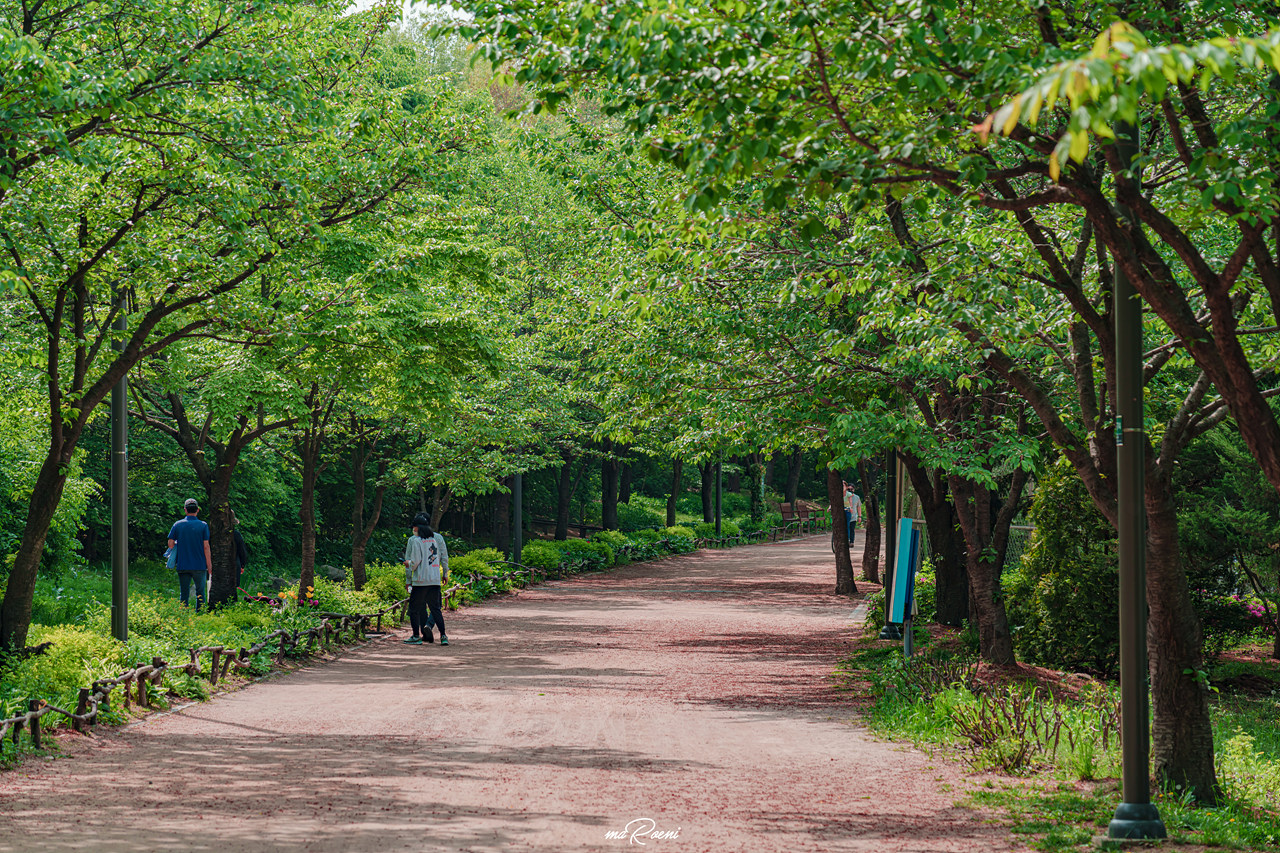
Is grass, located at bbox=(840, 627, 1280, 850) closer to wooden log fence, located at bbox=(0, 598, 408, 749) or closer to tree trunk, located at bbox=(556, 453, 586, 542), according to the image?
wooden log fence, located at bbox=(0, 598, 408, 749)

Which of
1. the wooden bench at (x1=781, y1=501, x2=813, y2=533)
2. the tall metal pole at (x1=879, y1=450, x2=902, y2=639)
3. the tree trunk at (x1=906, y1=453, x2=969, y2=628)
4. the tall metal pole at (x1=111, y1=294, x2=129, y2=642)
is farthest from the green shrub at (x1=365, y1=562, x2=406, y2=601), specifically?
the wooden bench at (x1=781, y1=501, x2=813, y2=533)

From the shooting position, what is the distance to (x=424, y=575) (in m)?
16.4

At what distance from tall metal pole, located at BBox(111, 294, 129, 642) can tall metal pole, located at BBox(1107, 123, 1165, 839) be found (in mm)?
9712

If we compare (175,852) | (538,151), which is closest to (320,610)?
(538,151)

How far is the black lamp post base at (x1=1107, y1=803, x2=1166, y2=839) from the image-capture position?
21.5 ft

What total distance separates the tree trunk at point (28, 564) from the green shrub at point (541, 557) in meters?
18.4

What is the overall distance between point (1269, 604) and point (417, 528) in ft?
40.3

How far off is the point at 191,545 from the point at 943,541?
36.7 feet

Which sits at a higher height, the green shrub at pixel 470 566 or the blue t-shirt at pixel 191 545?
the blue t-shirt at pixel 191 545

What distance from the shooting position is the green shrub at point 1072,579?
1403 cm

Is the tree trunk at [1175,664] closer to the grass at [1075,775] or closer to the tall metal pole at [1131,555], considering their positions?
the grass at [1075,775]

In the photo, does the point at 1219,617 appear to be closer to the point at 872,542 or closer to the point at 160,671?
the point at 160,671

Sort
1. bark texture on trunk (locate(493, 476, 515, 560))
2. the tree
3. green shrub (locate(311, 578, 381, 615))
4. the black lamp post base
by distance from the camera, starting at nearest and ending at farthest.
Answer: the black lamp post base < the tree < green shrub (locate(311, 578, 381, 615)) < bark texture on trunk (locate(493, 476, 515, 560))

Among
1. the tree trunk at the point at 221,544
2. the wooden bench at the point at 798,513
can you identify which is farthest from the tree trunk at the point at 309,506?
the wooden bench at the point at 798,513
